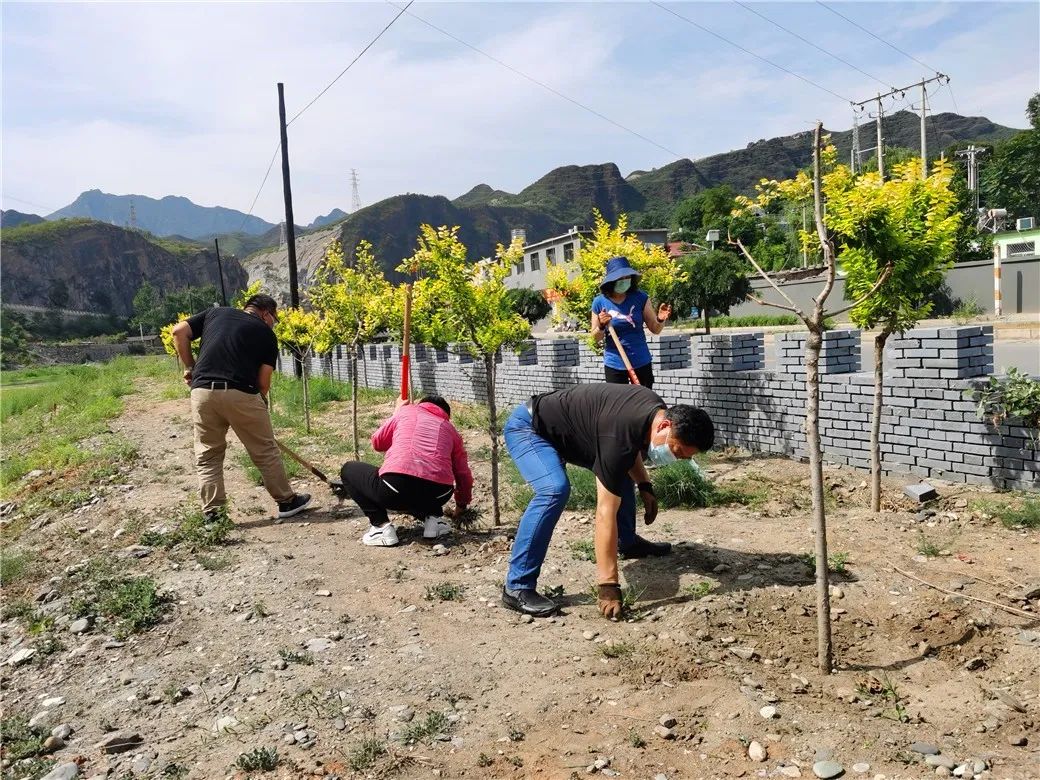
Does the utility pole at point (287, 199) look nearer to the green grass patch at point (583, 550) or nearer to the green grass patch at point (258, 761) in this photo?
the green grass patch at point (583, 550)

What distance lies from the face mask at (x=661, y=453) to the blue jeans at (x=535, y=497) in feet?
1.63

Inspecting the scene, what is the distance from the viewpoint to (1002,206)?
46.5 meters

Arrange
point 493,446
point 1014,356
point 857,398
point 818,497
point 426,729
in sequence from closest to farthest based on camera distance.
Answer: point 426,729
point 818,497
point 493,446
point 857,398
point 1014,356

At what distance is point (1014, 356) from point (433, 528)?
1156 centimetres

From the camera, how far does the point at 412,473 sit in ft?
14.9

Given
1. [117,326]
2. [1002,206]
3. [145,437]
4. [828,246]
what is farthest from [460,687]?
[117,326]

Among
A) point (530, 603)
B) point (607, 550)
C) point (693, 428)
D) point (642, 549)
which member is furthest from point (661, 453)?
point (642, 549)

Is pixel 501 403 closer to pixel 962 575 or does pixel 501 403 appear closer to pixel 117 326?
pixel 962 575

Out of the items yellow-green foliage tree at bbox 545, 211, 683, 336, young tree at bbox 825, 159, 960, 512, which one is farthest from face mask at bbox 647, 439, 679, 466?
yellow-green foliage tree at bbox 545, 211, 683, 336

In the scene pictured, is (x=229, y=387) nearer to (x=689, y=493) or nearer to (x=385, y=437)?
(x=385, y=437)

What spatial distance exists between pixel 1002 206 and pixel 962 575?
53360mm

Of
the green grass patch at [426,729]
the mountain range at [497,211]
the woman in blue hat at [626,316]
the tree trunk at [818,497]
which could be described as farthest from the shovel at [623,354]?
the mountain range at [497,211]

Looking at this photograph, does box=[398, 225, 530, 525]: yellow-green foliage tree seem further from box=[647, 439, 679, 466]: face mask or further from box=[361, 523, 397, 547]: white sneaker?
box=[647, 439, 679, 466]: face mask

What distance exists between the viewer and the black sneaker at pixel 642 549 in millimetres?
4223
